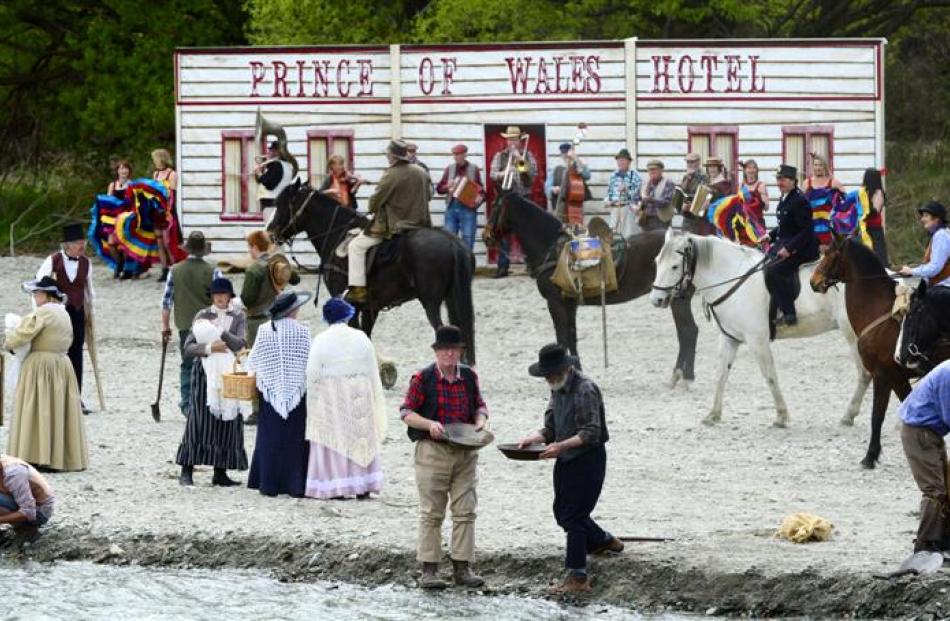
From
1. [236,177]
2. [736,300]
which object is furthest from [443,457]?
[236,177]

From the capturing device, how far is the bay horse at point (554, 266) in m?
25.0

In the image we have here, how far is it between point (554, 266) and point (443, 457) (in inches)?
404

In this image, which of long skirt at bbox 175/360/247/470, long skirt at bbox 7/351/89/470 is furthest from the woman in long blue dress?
long skirt at bbox 7/351/89/470

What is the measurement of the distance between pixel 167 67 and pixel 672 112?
8.85 meters

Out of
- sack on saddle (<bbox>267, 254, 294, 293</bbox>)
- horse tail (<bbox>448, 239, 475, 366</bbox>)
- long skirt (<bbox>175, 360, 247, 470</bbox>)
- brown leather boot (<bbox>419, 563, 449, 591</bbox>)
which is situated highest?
sack on saddle (<bbox>267, 254, 294, 293</bbox>)

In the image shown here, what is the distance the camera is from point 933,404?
14.5 meters

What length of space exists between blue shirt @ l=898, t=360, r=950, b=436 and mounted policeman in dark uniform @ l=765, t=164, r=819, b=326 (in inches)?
289

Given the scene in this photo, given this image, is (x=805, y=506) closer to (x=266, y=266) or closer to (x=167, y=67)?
(x=266, y=266)

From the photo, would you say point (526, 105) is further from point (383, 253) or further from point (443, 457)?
point (443, 457)

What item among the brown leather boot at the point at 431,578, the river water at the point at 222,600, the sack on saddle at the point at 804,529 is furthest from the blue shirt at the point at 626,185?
the brown leather boot at the point at 431,578

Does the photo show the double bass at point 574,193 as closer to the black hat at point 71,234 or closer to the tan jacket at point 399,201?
the tan jacket at point 399,201

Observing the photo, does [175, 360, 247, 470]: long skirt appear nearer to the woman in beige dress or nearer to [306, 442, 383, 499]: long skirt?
[306, 442, 383, 499]: long skirt

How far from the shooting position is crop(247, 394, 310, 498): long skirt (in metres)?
17.5

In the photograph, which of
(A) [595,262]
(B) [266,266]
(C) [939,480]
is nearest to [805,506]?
(C) [939,480]
